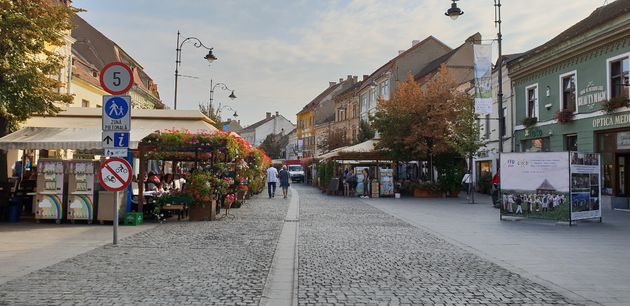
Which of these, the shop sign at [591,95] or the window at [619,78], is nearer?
the window at [619,78]

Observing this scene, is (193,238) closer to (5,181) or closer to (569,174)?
(5,181)

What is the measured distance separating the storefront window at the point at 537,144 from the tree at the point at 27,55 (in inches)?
824

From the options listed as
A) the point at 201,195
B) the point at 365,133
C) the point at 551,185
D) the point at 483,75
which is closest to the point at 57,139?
the point at 201,195

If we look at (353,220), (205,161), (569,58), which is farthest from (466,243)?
(569,58)

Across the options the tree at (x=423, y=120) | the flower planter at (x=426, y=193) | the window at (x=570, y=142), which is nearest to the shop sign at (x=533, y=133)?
the window at (x=570, y=142)

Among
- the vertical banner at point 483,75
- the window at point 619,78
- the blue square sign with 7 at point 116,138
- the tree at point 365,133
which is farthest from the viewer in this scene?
the tree at point 365,133

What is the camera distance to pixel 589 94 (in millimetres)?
21672

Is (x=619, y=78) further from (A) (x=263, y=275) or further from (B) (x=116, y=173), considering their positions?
(B) (x=116, y=173)

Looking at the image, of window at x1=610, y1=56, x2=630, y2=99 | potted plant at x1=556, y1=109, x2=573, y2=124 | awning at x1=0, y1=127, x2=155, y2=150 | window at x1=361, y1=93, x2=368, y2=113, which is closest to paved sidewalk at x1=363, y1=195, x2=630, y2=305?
window at x1=610, y1=56, x2=630, y2=99

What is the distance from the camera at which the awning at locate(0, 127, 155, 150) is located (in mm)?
14461

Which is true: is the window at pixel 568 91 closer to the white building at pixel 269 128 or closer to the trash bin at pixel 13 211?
the trash bin at pixel 13 211

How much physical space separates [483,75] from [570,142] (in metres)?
4.80

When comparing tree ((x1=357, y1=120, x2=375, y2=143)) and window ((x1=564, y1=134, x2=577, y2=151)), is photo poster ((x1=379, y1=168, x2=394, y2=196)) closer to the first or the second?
window ((x1=564, y1=134, x2=577, y2=151))

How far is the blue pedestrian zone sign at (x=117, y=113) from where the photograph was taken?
1038cm
